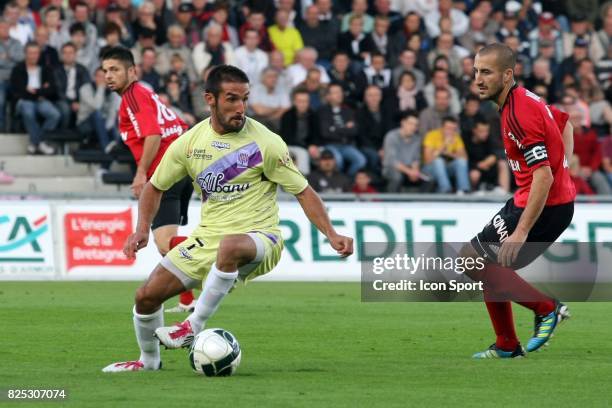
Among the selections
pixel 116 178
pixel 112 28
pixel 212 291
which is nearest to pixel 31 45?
pixel 112 28

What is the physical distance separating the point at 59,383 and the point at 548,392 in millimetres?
3027

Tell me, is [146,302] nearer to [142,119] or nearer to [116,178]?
[142,119]

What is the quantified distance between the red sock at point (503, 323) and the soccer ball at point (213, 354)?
84.7 inches

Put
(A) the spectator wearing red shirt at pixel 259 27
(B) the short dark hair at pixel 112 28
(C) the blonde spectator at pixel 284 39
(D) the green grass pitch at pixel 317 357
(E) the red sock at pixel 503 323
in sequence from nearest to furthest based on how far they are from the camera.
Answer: (D) the green grass pitch at pixel 317 357 < (E) the red sock at pixel 503 323 < (B) the short dark hair at pixel 112 28 < (A) the spectator wearing red shirt at pixel 259 27 < (C) the blonde spectator at pixel 284 39

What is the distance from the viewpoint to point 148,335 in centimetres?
930

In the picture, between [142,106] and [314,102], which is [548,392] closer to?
[142,106]

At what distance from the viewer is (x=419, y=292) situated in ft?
56.3

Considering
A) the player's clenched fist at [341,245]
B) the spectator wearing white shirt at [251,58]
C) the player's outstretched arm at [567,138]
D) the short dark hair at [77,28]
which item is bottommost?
the spectator wearing white shirt at [251,58]

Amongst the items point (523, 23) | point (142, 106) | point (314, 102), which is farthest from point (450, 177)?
point (142, 106)

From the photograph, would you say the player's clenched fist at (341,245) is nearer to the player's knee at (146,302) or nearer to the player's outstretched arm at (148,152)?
the player's knee at (146,302)

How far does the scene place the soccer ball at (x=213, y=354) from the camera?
29.8 ft

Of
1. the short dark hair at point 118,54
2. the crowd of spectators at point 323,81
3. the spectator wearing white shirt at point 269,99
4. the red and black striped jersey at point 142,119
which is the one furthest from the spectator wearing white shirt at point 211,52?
the short dark hair at point 118,54

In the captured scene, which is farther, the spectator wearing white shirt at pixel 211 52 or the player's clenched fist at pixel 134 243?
the spectator wearing white shirt at pixel 211 52

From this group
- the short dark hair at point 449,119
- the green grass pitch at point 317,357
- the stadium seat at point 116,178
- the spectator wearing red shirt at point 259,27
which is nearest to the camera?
the green grass pitch at point 317,357
